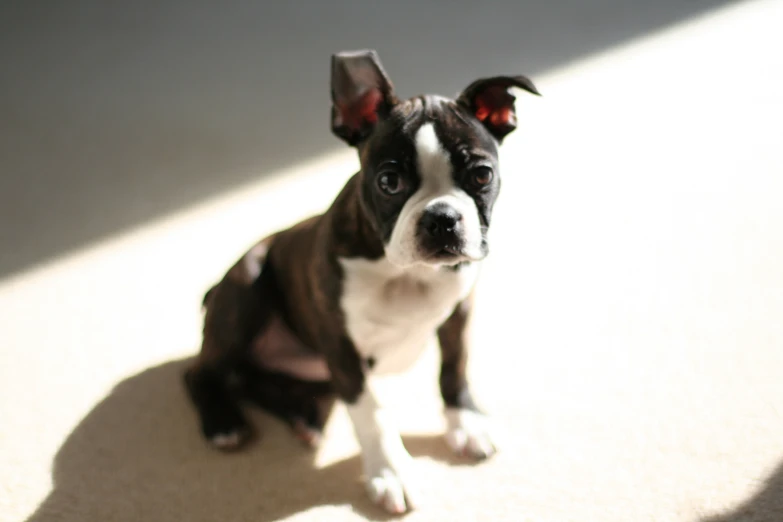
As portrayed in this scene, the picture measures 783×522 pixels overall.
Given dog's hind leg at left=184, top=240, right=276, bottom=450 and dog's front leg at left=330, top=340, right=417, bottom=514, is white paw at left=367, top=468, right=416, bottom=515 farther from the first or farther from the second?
dog's hind leg at left=184, top=240, right=276, bottom=450

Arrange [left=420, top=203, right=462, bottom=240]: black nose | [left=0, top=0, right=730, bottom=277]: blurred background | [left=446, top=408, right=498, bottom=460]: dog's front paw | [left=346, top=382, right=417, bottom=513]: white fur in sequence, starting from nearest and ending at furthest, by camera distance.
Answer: [left=420, top=203, right=462, bottom=240]: black nose → [left=346, top=382, right=417, bottom=513]: white fur → [left=446, top=408, right=498, bottom=460]: dog's front paw → [left=0, top=0, right=730, bottom=277]: blurred background

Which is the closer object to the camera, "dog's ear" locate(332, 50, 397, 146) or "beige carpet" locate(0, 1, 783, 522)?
"dog's ear" locate(332, 50, 397, 146)

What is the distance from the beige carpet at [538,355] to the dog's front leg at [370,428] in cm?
7

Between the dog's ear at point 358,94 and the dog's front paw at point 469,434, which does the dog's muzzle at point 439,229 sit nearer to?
the dog's ear at point 358,94

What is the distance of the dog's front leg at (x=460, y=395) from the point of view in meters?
1.93

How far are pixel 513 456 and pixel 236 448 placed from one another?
2.17 ft

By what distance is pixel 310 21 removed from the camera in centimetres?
459

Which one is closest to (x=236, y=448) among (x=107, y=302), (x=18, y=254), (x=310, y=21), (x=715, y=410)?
(x=107, y=302)

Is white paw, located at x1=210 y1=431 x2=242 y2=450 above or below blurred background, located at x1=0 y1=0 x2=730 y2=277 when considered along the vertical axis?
below

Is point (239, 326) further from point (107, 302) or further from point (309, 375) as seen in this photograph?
point (107, 302)

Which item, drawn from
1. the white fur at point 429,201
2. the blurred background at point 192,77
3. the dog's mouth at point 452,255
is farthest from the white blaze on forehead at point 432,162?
the blurred background at point 192,77

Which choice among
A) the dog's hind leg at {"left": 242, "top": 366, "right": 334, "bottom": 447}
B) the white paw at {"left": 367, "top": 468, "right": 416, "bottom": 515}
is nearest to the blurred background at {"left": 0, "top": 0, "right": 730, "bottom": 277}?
the dog's hind leg at {"left": 242, "top": 366, "right": 334, "bottom": 447}

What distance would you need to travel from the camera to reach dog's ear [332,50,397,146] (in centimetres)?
170

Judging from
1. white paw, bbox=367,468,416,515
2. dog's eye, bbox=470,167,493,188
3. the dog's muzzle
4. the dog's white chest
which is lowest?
white paw, bbox=367,468,416,515
